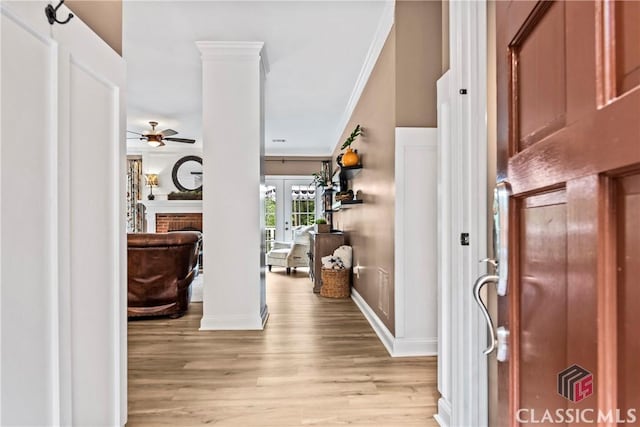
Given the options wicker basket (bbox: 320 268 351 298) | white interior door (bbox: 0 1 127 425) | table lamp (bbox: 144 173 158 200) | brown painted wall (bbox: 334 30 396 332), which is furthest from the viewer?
table lamp (bbox: 144 173 158 200)

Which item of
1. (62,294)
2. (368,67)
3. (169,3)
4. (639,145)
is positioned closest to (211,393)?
(62,294)

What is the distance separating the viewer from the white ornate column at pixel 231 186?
11.7ft

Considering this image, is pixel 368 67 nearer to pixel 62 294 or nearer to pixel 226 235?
pixel 226 235

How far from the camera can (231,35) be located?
337cm

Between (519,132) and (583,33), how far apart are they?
0.81ft

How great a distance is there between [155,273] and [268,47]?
95.9 inches

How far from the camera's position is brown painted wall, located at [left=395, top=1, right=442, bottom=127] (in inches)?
111

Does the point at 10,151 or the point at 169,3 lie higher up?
the point at 169,3

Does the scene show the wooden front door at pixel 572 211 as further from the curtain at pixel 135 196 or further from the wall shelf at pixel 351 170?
the curtain at pixel 135 196

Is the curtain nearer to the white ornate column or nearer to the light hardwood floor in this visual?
the light hardwood floor

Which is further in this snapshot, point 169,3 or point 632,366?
point 169,3

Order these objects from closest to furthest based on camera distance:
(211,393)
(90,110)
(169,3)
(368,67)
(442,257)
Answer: (90,110)
(442,257)
(211,393)
(169,3)
(368,67)

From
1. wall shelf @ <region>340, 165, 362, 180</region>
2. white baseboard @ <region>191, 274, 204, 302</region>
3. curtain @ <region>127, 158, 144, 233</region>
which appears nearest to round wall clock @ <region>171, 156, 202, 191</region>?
curtain @ <region>127, 158, 144, 233</region>

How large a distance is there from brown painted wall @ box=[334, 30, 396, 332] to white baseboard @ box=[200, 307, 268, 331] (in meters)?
1.10
